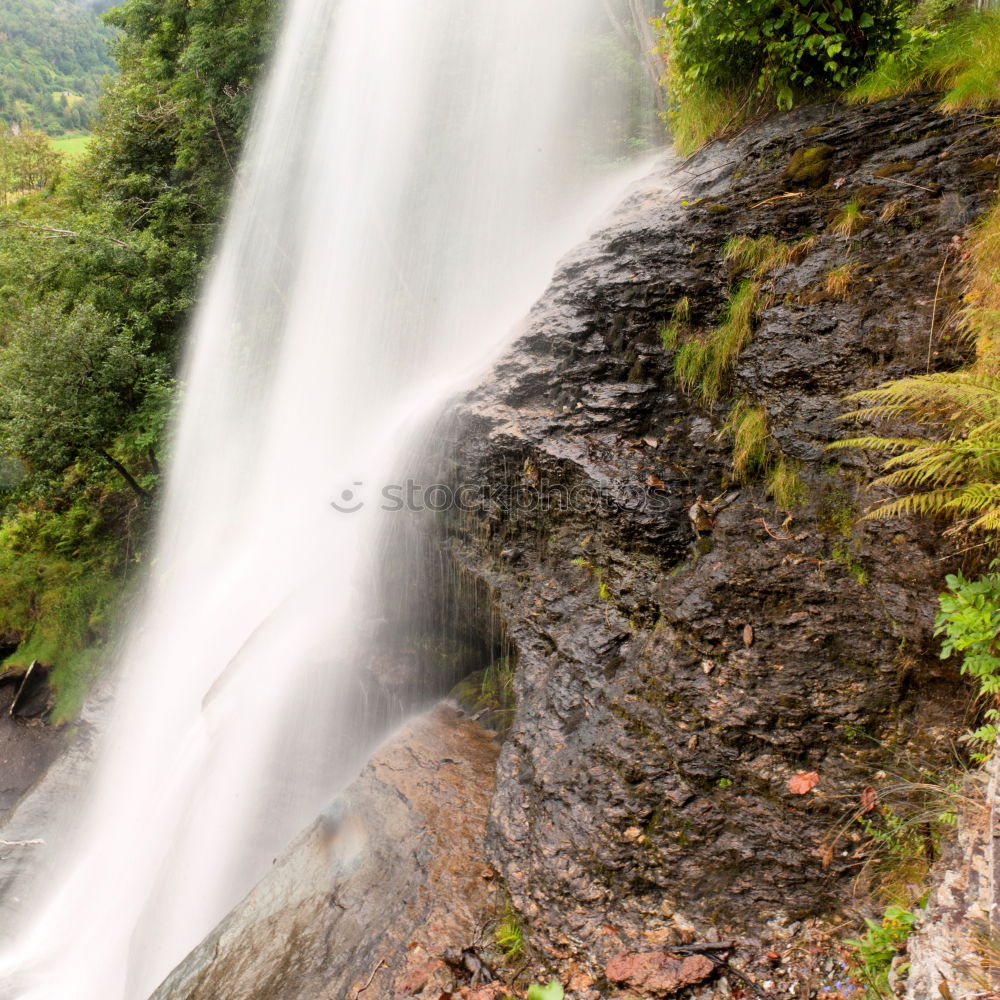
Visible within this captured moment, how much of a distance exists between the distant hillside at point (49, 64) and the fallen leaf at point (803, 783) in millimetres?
95252

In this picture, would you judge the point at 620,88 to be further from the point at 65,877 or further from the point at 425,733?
the point at 65,877

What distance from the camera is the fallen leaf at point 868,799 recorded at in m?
2.87

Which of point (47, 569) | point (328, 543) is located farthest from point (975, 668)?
point (47, 569)

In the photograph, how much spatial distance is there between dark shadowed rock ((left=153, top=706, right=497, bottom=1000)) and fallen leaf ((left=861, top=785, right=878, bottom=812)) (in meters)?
2.14

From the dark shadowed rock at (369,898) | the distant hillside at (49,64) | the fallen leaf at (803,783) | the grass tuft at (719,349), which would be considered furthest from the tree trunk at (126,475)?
the distant hillside at (49,64)

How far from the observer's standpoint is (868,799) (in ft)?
9.46

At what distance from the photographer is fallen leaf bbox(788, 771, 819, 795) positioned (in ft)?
10.0

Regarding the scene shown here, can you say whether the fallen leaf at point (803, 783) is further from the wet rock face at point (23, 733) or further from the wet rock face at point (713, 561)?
the wet rock face at point (23, 733)

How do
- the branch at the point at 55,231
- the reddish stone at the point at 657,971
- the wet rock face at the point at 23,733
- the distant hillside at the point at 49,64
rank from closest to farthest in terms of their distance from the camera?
the reddish stone at the point at 657,971, the wet rock face at the point at 23,733, the branch at the point at 55,231, the distant hillside at the point at 49,64

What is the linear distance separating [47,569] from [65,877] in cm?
693

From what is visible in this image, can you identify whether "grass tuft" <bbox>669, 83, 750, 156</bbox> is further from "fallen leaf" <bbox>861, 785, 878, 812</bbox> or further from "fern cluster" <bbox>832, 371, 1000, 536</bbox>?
"fallen leaf" <bbox>861, 785, 878, 812</bbox>

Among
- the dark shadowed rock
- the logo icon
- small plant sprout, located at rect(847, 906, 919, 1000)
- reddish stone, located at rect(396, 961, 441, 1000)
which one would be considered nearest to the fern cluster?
small plant sprout, located at rect(847, 906, 919, 1000)

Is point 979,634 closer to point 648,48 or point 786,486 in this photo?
point 786,486

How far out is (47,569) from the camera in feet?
40.5
